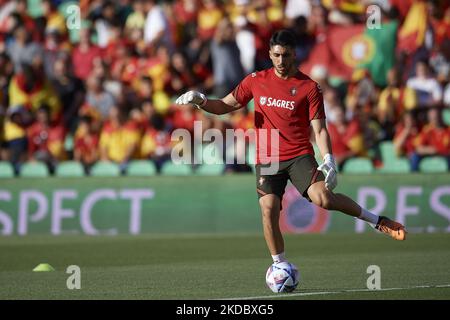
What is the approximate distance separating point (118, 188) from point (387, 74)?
227 inches

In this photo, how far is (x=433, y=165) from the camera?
19.1m

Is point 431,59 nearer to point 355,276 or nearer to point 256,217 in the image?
point 256,217

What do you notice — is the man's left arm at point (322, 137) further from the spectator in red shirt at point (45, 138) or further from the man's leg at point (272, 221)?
the spectator in red shirt at point (45, 138)

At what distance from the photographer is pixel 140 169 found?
1995 centimetres

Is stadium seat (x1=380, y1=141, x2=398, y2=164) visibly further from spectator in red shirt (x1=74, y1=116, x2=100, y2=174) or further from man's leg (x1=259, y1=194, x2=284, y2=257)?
man's leg (x1=259, y1=194, x2=284, y2=257)

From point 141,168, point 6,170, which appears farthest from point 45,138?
point 141,168

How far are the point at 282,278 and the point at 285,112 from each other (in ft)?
5.49

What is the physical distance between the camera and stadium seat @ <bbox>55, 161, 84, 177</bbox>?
20094 millimetres

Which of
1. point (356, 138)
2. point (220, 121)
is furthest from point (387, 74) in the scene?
point (220, 121)

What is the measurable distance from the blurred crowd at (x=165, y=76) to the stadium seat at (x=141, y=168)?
235mm

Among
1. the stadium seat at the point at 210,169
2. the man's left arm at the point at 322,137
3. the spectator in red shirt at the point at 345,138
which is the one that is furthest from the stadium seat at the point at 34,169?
the man's left arm at the point at 322,137

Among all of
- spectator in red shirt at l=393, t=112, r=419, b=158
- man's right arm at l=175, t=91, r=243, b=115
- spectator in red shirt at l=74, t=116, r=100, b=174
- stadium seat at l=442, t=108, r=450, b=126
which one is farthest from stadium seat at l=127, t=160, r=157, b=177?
man's right arm at l=175, t=91, r=243, b=115

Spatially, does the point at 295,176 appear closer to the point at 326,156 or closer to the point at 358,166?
the point at 326,156

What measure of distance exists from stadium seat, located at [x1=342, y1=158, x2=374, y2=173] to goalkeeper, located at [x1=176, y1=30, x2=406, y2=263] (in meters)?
7.96
